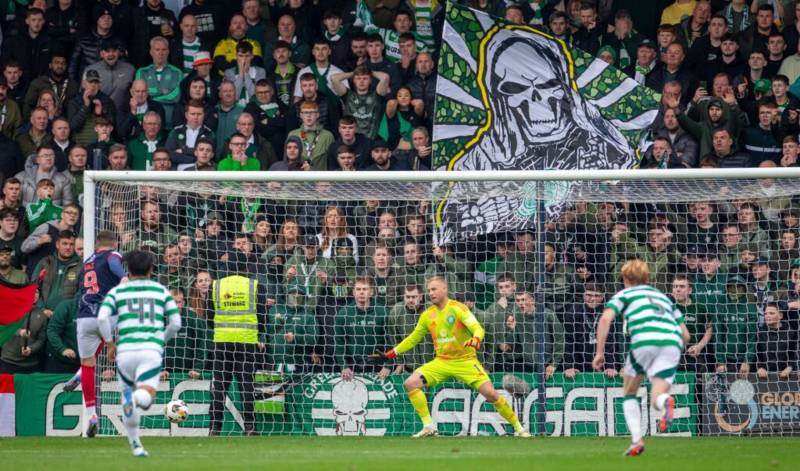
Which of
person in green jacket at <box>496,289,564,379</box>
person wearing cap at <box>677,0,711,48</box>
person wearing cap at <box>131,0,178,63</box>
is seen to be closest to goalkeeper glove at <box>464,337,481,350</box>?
person in green jacket at <box>496,289,564,379</box>

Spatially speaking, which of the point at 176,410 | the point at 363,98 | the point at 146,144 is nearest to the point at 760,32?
the point at 363,98

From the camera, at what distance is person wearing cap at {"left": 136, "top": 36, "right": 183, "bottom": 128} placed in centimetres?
2023

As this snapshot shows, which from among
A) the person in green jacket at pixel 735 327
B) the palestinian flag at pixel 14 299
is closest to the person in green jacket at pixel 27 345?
the palestinian flag at pixel 14 299

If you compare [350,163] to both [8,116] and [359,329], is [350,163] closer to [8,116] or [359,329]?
[359,329]

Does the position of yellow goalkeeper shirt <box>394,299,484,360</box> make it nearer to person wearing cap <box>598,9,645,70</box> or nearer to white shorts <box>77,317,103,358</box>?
white shorts <box>77,317,103,358</box>

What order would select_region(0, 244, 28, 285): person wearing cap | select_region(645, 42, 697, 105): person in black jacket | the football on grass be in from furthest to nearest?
select_region(645, 42, 697, 105): person in black jacket, select_region(0, 244, 28, 285): person wearing cap, the football on grass

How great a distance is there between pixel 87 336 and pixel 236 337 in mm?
2356

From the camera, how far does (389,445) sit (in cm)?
1471

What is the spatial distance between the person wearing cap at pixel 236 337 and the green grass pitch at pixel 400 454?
1.26m

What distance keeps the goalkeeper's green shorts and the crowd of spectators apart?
3.74 ft

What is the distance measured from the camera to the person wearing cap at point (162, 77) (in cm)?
2023

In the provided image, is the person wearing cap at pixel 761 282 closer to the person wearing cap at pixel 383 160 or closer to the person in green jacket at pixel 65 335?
the person wearing cap at pixel 383 160

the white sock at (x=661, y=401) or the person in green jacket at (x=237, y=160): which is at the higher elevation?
the person in green jacket at (x=237, y=160)

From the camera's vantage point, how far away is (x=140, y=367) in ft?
41.2
